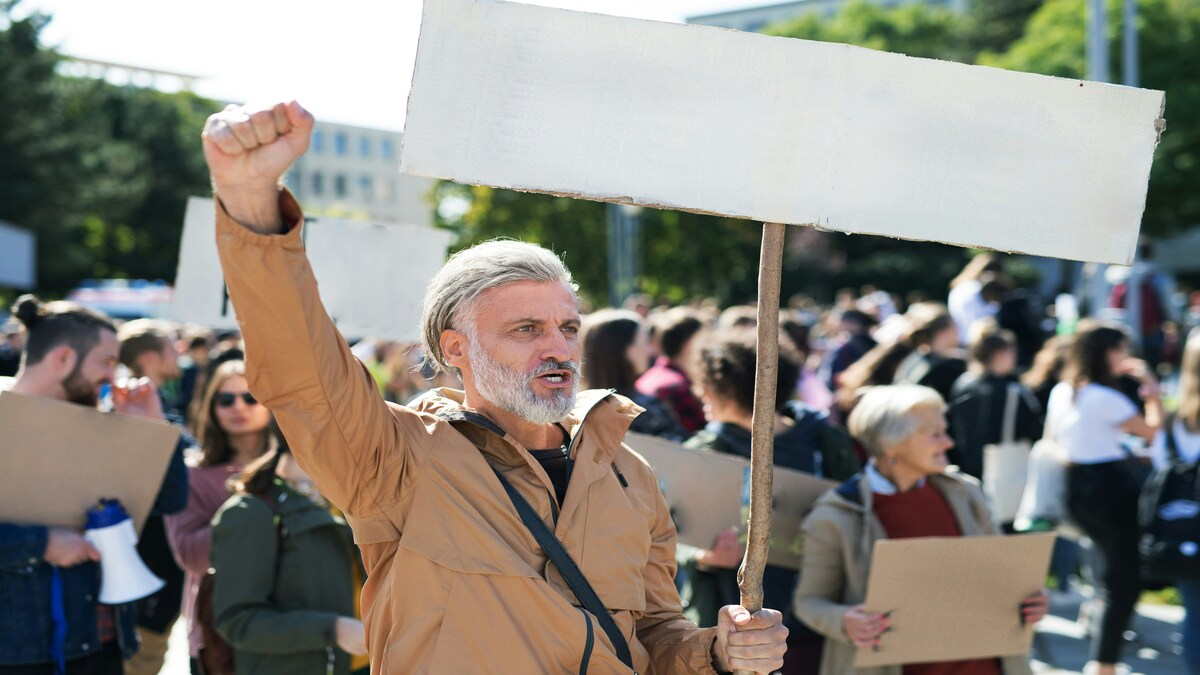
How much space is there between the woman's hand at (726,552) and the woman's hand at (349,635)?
4.53ft

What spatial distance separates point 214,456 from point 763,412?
9.78ft

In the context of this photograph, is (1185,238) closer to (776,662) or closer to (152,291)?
(152,291)

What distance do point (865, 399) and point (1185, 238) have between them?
40.8 meters

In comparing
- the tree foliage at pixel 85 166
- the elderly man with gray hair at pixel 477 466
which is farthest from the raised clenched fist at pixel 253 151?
the tree foliage at pixel 85 166

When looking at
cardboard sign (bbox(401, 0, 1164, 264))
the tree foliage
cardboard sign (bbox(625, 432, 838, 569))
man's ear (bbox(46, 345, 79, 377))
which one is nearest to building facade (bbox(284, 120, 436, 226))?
the tree foliage

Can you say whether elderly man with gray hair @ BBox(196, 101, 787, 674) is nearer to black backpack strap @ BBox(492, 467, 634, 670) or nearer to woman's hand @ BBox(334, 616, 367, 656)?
black backpack strap @ BBox(492, 467, 634, 670)

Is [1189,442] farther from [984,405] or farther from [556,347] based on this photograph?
[556,347]

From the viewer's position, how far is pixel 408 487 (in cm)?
231

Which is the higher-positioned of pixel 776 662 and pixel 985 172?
pixel 985 172

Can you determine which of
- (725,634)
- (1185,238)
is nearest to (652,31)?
(725,634)

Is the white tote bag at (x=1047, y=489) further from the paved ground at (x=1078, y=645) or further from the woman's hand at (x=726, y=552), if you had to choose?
the woman's hand at (x=726, y=552)

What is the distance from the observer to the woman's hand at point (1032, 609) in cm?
386

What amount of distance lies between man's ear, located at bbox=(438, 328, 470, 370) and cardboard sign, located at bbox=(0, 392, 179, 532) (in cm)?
182

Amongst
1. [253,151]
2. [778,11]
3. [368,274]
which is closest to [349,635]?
[253,151]
